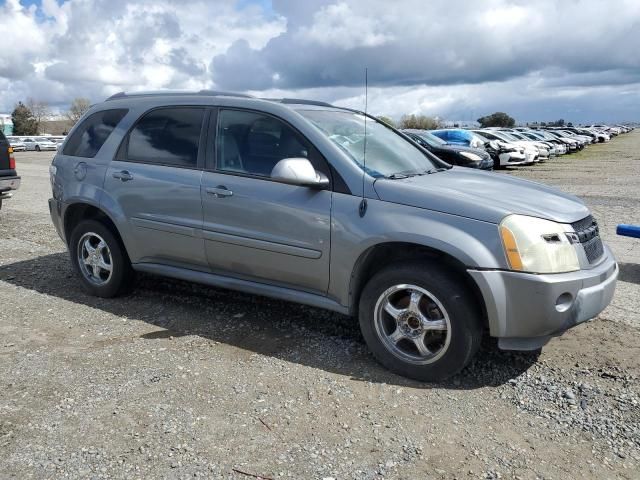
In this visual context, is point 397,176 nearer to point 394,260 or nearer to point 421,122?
point 394,260

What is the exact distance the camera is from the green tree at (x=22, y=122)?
8262 cm

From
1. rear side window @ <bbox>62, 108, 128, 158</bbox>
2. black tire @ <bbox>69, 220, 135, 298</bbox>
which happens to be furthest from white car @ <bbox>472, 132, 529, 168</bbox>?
black tire @ <bbox>69, 220, 135, 298</bbox>

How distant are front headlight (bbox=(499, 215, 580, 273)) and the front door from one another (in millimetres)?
1187

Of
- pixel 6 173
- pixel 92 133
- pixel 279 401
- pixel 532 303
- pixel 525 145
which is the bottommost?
pixel 279 401

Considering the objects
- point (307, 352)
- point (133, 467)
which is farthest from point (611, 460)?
point (133, 467)

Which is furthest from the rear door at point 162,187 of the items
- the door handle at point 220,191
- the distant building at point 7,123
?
the distant building at point 7,123

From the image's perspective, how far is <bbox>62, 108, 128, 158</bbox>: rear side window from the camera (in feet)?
17.5

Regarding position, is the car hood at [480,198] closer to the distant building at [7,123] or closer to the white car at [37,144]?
the white car at [37,144]

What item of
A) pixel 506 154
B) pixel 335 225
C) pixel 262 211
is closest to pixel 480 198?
pixel 335 225

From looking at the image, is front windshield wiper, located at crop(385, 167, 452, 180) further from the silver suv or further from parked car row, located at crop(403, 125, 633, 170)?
parked car row, located at crop(403, 125, 633, 170)

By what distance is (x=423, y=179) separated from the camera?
13.6ft

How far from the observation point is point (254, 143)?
14.6 feet

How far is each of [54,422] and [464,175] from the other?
3281 mm

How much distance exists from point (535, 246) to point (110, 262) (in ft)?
12.2
